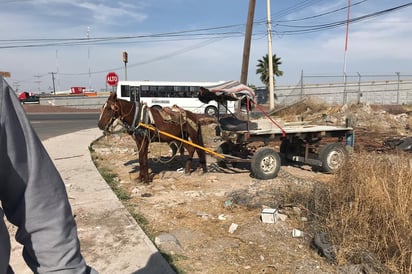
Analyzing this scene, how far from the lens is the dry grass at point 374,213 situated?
3.76 meters

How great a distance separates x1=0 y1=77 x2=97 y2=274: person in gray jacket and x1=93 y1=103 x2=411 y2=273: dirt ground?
291 cm

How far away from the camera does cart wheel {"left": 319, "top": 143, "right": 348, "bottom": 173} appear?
8.79 meters

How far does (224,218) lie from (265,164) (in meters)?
2.78

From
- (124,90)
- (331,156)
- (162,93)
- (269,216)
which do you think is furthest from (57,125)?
(269,216)

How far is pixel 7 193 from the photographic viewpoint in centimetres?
119

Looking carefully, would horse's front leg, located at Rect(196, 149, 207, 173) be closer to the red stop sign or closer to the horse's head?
the horse's head

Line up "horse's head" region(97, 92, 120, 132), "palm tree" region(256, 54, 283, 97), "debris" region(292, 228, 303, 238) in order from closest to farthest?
"debris" region(292, 228, 303, 238) → "horse's head" region(97, 92, 120, 132) → "palm tree" region(256, 54, 283, 97)

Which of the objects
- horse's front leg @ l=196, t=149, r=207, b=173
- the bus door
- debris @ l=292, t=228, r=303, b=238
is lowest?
debris @ l=292, t=228, r=303, b=238

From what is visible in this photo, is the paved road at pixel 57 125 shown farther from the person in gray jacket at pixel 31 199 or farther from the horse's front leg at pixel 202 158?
the person in gray jacket at pixel 31 199

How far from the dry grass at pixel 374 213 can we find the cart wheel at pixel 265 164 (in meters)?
2.97

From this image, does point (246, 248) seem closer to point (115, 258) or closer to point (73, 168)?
point (115, 258)

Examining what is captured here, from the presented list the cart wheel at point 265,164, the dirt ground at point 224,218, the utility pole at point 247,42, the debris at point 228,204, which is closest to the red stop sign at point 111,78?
the utility pole at point 247,42

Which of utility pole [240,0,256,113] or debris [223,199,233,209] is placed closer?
debris [223,199,233,209]

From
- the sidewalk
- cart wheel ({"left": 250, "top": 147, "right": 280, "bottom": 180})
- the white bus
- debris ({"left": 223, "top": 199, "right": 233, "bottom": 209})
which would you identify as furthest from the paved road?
debris ({"left": 223, "top": 199, "right": 233, "bottom": 209})
